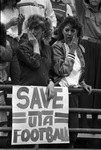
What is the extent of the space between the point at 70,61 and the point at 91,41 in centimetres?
200

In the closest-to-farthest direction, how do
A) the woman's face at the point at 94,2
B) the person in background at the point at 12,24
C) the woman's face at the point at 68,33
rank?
the person in background at the point at 12,24
the woman's face at the point at 68,33
the woman's face at the point at 94,2

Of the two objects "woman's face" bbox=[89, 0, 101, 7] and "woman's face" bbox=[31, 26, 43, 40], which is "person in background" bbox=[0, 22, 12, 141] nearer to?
"woman's face" bbox=[31, 26, 43, 40]

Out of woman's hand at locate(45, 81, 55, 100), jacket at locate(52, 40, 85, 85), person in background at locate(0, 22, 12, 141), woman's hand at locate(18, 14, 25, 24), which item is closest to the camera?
person in background at locate(0, 22, 12, 141)

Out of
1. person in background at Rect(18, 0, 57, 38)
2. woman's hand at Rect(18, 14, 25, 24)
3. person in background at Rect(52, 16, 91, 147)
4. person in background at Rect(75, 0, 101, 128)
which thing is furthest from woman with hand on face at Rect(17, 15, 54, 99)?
person in background at Rect(75, 0, 101, 128)

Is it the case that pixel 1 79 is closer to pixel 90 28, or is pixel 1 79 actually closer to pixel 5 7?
pixel 5 7

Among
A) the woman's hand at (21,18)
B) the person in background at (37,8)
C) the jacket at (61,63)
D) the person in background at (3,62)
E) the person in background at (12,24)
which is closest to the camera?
the person in background at (3,62)

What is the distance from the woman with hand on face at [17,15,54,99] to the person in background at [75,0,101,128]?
6.12ft

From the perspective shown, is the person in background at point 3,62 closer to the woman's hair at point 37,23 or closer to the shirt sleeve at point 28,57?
the shirt sleeve at point 28,57

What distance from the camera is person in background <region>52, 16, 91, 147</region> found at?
5.76m

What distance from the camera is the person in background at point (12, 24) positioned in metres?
5.59

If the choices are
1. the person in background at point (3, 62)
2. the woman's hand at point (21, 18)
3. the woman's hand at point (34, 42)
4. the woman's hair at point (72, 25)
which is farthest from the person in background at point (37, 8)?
the person in background at point (3, 62)

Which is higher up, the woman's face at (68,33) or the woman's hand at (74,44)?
the woman's face at (68,33)

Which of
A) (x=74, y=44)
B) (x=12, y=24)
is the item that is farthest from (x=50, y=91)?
(x=12, y=24)

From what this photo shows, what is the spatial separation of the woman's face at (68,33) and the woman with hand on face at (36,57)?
284 mm
